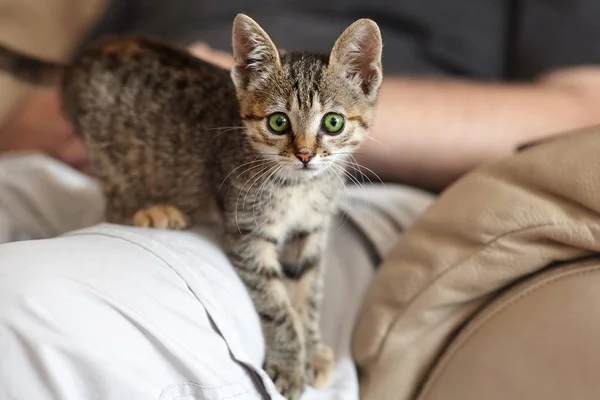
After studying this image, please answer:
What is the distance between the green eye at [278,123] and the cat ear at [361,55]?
0.09 metres

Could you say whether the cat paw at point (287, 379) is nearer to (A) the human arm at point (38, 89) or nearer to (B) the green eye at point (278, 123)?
(B) the green eye at point (278, 123)

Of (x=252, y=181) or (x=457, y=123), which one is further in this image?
(x=457, y=123)

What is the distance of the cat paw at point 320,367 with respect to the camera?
2.84 ft

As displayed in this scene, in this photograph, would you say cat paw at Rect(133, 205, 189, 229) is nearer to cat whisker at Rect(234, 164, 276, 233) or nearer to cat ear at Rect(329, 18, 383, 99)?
cat whisker at Rect(234, 164, 276, 233)

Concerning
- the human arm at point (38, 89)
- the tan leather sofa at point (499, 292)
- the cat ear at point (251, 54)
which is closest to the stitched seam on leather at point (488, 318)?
the tan leather sofa at point (499, 292)

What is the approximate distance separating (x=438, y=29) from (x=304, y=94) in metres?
0.80

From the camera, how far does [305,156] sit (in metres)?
0.79

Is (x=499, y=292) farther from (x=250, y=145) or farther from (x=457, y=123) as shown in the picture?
(x=457, y=123)

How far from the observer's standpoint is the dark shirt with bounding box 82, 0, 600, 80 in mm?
1398

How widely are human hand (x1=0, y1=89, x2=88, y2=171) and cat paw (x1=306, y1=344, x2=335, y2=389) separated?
2.54 ft

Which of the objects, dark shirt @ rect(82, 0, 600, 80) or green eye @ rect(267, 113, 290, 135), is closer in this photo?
green eye @ rect(267, 113, 290, 135)

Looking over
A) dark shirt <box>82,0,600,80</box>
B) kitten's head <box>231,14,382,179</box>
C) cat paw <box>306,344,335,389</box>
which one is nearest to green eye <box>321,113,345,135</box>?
kitten's head <box>231,14,382,179</box>

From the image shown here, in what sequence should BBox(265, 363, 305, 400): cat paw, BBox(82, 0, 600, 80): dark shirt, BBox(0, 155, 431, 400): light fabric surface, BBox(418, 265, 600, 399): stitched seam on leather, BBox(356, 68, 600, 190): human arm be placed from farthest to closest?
BBox(82, 0, 600, 80): dark shirt < BBox(356, 68, 600, 190): human arm < BBox(265, 363, 305, 400): cat paw < BBox(418, 265, 600, 399): stitched seam on leather < BBox(0, 155, 431, 400): light fabric surface

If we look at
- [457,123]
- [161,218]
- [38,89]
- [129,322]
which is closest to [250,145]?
[161,218]
